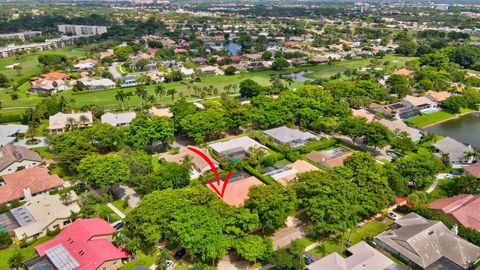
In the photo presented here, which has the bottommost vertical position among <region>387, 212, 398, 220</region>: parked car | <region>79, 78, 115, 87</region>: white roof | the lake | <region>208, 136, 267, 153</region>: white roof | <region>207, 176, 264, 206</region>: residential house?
the lake

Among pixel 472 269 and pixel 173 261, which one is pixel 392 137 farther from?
pixel 173 261

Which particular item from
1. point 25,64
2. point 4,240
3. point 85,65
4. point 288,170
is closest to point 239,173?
point 288,170

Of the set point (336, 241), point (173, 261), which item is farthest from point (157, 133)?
→ point (336, 241)

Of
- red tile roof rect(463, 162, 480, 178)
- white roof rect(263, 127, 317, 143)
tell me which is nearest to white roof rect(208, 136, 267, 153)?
white roof rect(263, 127, 317, 143)

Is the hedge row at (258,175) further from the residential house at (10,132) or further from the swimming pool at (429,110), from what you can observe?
the swimming pool at (429,110)

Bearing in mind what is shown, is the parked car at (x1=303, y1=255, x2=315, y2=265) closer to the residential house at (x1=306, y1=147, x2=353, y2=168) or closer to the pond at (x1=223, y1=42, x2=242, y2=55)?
the residential house at (x1=306, y1=147, x2=353, y2=168)

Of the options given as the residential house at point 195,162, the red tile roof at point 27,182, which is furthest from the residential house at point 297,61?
the red tile roof at point 27,182
